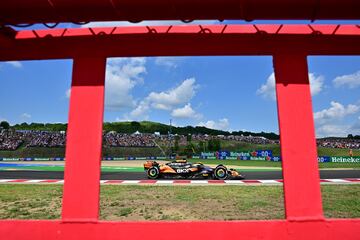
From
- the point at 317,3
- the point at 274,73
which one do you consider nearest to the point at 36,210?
the point at 274,73

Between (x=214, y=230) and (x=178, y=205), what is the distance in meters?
5.35

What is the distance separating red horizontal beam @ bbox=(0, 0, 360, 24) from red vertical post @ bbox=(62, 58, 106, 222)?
0.69 meters

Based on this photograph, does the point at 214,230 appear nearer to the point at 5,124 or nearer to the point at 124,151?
the point at 124,151

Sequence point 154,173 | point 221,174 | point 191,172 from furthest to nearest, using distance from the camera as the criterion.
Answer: point 154,173 < point 191,172 < point 221,174

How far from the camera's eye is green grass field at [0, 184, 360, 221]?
298 inches

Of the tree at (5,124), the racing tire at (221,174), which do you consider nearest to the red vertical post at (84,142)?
the racing tire at (221,174)

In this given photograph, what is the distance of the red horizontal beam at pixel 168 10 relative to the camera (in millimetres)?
3564

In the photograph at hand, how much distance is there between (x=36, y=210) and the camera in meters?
8.27

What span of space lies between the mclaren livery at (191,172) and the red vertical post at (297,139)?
13.2m

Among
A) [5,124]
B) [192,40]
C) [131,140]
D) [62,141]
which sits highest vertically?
[5,124]

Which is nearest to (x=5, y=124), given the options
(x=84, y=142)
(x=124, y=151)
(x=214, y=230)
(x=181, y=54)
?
(x=124, y=151)

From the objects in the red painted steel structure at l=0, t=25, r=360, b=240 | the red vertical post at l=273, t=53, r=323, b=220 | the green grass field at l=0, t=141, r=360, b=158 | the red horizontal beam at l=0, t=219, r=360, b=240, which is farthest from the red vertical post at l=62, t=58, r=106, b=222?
the green grass field at l=0, t=141, r=360, b=158

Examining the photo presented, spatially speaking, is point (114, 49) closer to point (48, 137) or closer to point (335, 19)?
point (335, 19)

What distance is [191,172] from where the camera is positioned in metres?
17.2
